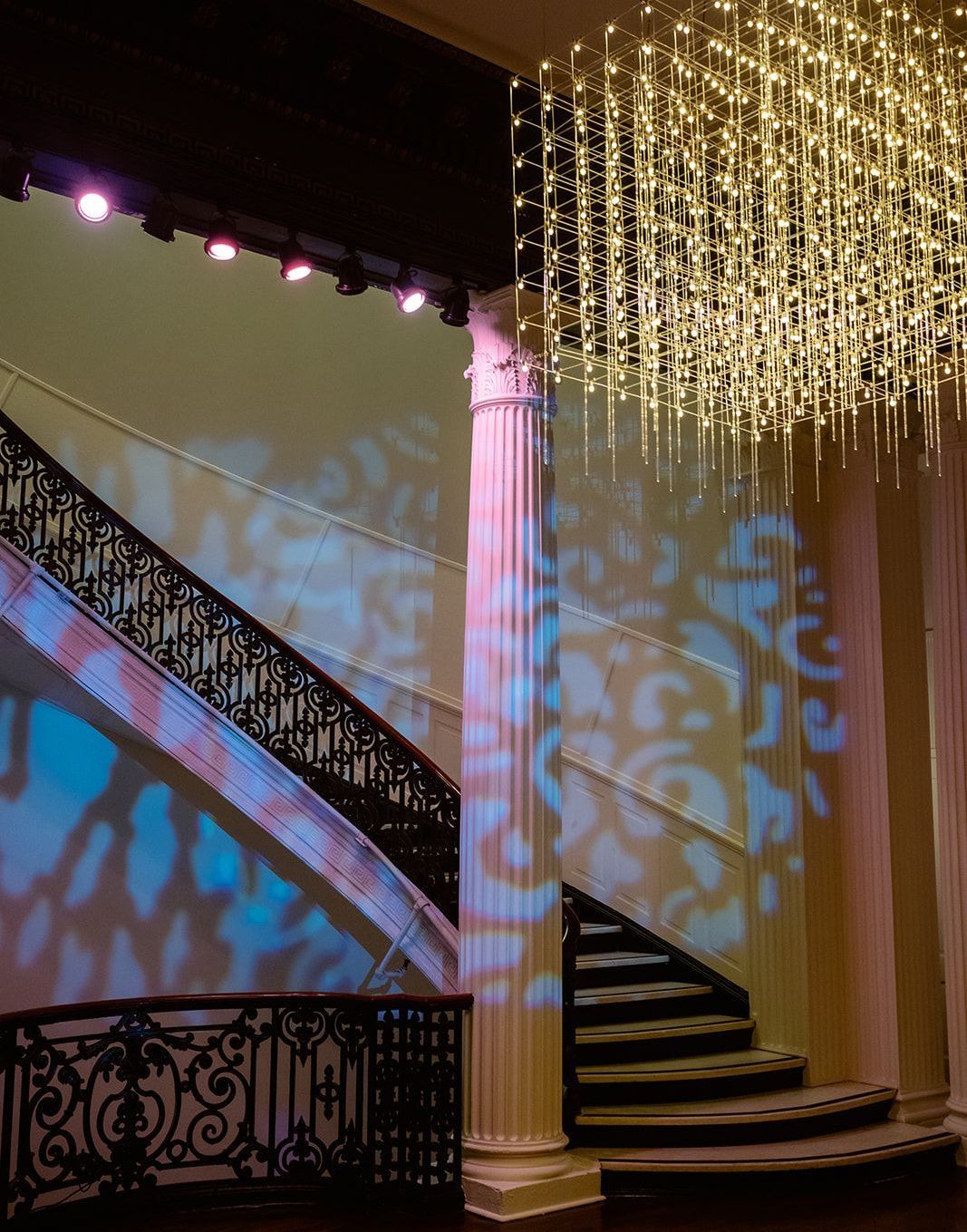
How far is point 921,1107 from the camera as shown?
7.47 m

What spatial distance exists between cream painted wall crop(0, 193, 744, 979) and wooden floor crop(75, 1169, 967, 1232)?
300cm

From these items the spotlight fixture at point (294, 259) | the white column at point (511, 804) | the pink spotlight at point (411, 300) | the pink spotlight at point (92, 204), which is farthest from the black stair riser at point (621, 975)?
the pink spotlight at point (92, 204)

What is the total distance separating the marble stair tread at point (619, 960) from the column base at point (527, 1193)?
204 cm

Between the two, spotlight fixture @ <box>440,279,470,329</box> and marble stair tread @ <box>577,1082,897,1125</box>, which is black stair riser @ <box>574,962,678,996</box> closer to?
marble stair tread @ <box>577,1082,897,1125</box>

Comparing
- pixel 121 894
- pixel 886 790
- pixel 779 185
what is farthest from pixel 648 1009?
pixel 779 185

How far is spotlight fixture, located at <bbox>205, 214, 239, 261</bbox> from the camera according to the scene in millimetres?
5625

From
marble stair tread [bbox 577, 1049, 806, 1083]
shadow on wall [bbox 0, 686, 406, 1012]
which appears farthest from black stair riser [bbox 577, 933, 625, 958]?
shadow on wall [bbox 0, 686, 406, 1012]

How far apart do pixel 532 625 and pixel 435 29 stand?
9.30ft

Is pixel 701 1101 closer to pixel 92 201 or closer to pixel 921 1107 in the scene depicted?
pixel 921 1107

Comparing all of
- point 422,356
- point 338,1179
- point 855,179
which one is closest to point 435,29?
point 855,179

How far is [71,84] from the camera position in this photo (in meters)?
5.23

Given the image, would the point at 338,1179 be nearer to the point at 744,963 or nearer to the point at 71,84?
the point at 744,963

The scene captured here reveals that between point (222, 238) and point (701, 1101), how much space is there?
522 centimetres

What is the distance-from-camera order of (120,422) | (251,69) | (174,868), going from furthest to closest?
(120,422) → (174,868) → (251,69)
